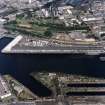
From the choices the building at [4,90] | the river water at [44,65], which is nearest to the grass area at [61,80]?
the river water at [44,65]

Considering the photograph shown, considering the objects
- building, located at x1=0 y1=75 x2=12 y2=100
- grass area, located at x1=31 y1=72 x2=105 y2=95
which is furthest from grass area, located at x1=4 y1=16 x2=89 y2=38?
building, located at x1=0 y1=75 x2=12 y2=100

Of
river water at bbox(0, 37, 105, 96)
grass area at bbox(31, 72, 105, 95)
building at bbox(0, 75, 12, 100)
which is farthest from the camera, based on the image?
river water at bbox(0, 37, 105, 96)

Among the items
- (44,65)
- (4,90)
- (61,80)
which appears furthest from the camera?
(44,65)

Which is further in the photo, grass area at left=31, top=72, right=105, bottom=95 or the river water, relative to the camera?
the river water

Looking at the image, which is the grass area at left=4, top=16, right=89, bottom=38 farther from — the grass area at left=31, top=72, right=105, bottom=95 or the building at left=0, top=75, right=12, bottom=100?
the building at left=0, top=75, right=12, bottom=100

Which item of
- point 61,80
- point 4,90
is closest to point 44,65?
point 61,80

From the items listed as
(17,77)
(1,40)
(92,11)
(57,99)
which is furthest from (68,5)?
(57,99)

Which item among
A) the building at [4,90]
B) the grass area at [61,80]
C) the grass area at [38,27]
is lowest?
the grass area at [61,80]

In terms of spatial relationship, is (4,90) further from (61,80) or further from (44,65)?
(44,65)

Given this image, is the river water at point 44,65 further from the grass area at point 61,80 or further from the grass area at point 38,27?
the grass area at point 38,27
